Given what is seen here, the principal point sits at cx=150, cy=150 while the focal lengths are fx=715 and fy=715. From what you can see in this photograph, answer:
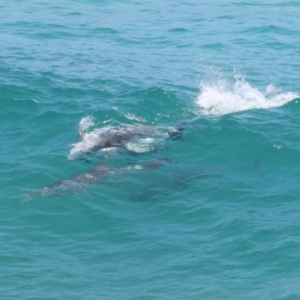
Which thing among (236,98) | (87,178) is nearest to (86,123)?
(87,178)

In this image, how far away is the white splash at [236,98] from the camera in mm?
25391

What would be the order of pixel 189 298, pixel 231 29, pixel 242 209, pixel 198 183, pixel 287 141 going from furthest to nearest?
pixel 231 29 → pixel 287 141 → pixel 198 183 → pixel 242 209 → pixel 189 298

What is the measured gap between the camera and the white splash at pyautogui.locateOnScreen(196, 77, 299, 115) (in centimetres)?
2539

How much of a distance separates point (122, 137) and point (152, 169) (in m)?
2.35

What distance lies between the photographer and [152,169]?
67.1ft

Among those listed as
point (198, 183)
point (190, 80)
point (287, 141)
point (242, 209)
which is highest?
point (190, 80)

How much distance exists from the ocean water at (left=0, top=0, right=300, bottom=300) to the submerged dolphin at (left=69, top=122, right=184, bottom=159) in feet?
0.53

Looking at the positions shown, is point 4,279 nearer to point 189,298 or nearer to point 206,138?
point 189,298

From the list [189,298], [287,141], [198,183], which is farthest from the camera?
[287,141]

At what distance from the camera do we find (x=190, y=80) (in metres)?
29.0

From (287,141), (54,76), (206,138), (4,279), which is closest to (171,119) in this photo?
(206,138)

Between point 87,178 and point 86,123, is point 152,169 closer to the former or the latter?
point 87,178

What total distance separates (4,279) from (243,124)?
427 inches

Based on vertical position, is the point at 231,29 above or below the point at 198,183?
above
